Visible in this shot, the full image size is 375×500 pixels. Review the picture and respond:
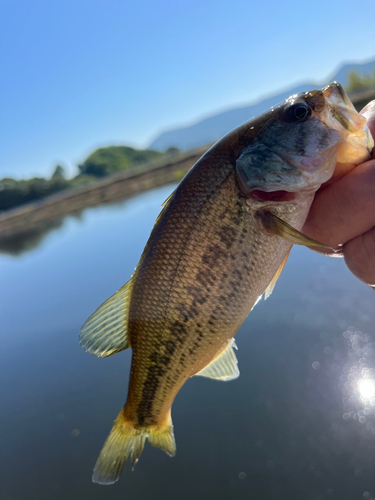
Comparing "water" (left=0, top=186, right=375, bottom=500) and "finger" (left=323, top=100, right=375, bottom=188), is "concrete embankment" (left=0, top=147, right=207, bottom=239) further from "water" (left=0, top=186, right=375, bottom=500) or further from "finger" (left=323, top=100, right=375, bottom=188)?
"finger" (left=323, top=100, right=375, bottom=188)

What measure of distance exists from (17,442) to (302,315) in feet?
18.2

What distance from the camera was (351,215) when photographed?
1.73 metres

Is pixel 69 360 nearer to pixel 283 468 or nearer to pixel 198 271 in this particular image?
pixel 283 468

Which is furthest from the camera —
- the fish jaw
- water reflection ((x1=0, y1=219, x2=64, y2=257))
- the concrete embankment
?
the concrete embankment

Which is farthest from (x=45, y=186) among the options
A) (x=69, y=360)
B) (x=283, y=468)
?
(x=283, y=468)

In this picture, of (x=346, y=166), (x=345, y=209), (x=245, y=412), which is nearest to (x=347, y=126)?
(x=346, y=166)

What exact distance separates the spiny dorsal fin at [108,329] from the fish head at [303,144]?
106cm

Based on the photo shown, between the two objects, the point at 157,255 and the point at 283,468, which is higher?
the point at 157,255

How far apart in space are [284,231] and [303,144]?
19.3 inches

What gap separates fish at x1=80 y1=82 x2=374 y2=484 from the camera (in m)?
1.74

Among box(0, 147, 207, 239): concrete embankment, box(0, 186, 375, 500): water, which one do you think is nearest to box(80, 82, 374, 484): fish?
box(0, 186, 375, 500): water

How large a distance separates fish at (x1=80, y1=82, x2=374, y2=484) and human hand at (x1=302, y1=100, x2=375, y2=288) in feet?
0.26

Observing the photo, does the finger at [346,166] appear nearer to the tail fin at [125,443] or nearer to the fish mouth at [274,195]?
the fish mouth at [274,195]

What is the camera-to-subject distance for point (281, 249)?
1912 mm
